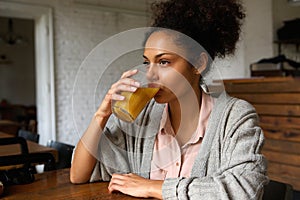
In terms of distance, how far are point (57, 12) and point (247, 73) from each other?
302 centimetres

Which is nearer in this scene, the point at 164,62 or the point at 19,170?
the point at 164,62

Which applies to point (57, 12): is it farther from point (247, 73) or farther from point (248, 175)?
point (248, 175)

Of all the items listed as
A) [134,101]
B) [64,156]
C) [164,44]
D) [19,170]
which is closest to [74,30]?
[64,156]

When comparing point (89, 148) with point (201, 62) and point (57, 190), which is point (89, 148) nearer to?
point (57, 190)

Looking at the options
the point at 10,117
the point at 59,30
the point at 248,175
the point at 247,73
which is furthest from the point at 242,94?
the point at 10,117

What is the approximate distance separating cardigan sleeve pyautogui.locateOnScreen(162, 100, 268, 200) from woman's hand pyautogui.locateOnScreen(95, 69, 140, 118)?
0.90ft

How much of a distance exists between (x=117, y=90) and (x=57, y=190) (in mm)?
351

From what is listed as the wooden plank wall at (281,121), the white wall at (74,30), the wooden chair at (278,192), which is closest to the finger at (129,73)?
the wooden chair at (278,192)

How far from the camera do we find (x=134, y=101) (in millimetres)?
959

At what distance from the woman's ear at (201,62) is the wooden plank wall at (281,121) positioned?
2.06 meters

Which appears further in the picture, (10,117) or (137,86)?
(10,117)

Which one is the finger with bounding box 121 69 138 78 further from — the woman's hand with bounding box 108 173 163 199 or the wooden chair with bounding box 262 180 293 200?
the wooden chair with bounding box 262 180 293 200

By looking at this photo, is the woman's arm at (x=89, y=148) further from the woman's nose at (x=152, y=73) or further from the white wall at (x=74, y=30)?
the white wall at (x=74, y=30)

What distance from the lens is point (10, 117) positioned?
8578 millimetres
